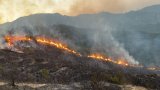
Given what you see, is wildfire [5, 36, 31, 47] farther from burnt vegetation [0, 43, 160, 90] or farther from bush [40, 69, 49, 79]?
bush [40, 69, 49, 79]

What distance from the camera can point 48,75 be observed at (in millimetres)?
71500

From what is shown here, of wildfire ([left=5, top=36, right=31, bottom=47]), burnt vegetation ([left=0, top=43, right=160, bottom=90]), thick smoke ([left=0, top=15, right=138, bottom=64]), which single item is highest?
thick smoke ([left=0, top=15, right=138, bottom=64])

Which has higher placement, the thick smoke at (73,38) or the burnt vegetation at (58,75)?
the thick smoke at (73,38)

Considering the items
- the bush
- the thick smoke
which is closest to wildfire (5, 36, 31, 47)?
the thick smoke

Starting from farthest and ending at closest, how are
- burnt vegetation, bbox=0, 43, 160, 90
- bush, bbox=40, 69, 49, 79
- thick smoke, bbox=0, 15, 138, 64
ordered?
1. thick smoke, bbox=0, 15, 138, 64
2. bush, bbox=40, 69, 49, 79
3. burnt vegetation, bbox=0, 43, 160, 90

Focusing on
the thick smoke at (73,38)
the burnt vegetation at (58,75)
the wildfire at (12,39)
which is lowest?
the burnt vegetation at (58,75)

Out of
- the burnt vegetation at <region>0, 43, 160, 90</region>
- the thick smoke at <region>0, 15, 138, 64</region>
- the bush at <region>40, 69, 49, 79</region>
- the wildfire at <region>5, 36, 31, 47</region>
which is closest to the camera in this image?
the burnt vegetation at <region>0, 43, 160, 90</region>

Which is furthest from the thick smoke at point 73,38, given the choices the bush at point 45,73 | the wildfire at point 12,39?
the bush at point 45,73

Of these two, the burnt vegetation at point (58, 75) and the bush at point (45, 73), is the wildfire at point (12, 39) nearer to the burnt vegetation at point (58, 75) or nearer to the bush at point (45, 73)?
the burnt vegetation at point (58, 75)

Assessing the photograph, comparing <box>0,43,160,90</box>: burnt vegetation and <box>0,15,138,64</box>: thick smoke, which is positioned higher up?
<box>0,15,138,64</box>: thick smoke

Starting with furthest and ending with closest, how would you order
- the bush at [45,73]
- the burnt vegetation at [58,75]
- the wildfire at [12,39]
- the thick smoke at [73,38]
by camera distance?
1. the thick smoke at [73,38]
2. the wildfire at [12,39]
3. the bush at [45,73]
4. the burnt vegetation at [58,75]

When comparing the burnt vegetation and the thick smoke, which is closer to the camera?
the burnt vegetation

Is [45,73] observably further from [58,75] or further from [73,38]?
[73,38]

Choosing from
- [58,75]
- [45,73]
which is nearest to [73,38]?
[45,73]
